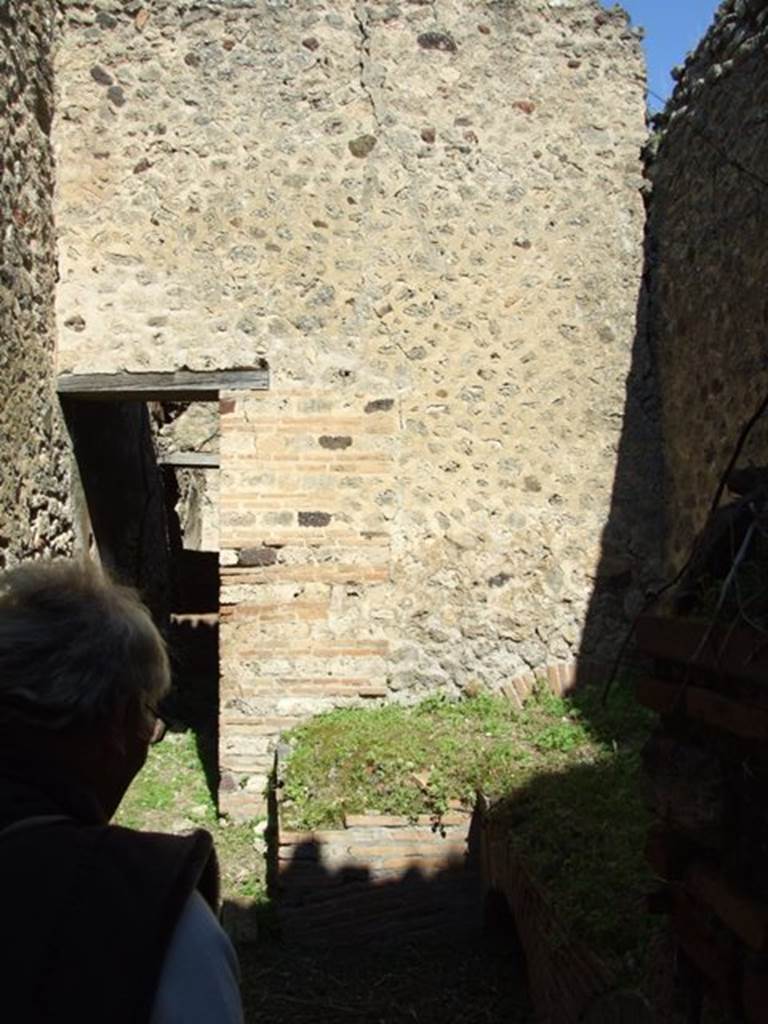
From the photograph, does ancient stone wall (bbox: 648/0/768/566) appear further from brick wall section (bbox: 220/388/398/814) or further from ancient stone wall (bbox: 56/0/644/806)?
brick wall section (bbox: 220/388/398/814)

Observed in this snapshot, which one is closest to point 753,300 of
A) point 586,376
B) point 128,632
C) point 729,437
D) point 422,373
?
point 729,437

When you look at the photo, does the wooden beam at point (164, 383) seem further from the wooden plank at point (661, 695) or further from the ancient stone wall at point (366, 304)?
the wooden plank at point (661, 695)

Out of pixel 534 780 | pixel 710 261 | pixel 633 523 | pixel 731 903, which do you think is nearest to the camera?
pixel 731 903

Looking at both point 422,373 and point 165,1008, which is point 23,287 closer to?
point 422,373

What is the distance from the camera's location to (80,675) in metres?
1.48

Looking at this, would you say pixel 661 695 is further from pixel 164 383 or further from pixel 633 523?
pixel 164 383

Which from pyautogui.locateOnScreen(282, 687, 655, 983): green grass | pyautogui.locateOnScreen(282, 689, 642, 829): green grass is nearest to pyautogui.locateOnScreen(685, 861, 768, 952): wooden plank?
pyautogui.locateOnScreen(282, 687, 655, 983): green grass

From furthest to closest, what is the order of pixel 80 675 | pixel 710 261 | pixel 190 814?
1. pixel 190 814
2. pixel 710 261
3. pixel 80 675

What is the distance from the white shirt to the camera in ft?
4.09

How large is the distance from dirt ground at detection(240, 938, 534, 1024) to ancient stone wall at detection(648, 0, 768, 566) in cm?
259

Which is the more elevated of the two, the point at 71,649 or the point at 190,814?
the point at 71,649

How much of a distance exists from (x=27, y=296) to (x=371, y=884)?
11.5ft

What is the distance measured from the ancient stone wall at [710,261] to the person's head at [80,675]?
3.93m

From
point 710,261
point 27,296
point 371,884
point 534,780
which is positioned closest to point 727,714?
point 534,780
